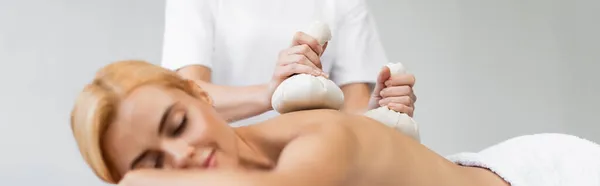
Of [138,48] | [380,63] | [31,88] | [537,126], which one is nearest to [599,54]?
[537,126]

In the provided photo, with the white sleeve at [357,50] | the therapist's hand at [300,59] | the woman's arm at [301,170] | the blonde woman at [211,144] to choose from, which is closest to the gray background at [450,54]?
the white sleeve at [357,50]

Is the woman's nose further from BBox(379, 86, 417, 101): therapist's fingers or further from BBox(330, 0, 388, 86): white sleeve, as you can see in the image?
BBox(330, 0, 388, 86): white sleeve

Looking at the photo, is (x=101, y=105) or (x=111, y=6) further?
(x=111, y=6)

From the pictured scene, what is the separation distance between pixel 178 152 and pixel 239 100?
47 centimetres

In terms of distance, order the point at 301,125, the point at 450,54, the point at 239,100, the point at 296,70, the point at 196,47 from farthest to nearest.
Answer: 1. the point at 450,54
2. the point at 196,47
3. the point at 239,100
4. the point at 296,70
5. the point at 301,125

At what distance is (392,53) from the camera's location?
5.92 ft

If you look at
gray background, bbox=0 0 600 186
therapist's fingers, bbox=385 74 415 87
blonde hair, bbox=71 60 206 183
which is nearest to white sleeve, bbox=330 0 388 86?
therapist's fingers, bbox=385 74 415 87

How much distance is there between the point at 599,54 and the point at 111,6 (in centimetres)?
132

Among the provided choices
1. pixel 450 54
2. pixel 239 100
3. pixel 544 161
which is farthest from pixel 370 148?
pixel 450 54

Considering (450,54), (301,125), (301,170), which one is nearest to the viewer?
(301,170)

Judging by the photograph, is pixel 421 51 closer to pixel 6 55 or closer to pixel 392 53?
pixel 392 53

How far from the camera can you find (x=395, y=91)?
2.97 feet

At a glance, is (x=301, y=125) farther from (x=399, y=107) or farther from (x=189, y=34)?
(x=189, y=34)

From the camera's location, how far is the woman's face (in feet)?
1.99
